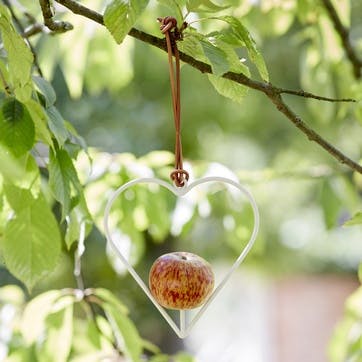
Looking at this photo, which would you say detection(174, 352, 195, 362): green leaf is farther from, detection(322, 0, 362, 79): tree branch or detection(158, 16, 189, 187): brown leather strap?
detection(322, 0, 362, 79): tree branch

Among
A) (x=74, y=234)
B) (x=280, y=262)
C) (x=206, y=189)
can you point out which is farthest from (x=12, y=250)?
(x=280, y=262)

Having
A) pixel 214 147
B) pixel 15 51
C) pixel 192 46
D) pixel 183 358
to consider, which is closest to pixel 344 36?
pixel 183 358

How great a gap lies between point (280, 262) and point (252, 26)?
3835 mm

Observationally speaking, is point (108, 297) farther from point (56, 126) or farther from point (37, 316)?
point (56, 126)

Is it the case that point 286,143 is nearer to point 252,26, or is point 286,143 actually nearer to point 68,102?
point 68,102

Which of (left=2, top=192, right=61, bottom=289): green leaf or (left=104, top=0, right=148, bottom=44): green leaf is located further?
(left=2, top=192, right=61, bottom=289): green leaf

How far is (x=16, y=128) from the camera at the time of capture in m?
0.64

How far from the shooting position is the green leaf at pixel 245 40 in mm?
658

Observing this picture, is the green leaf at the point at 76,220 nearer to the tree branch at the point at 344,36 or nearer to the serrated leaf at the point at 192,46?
→ the serrated leaf at the point at 192,46

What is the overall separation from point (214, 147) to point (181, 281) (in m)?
3.97

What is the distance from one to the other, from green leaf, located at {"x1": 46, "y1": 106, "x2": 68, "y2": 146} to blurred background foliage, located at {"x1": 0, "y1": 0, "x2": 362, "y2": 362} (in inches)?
4.5

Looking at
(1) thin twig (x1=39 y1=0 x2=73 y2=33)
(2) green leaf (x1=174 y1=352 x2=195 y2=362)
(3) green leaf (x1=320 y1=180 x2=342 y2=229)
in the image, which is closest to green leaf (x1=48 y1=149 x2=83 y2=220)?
(1) thin twig (x1=39 y1=0 x2=73 y2=33)

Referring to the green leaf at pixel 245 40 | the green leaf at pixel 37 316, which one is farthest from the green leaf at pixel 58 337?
the green leaf at pixel 245 40

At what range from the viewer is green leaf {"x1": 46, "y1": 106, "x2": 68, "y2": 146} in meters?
0.66
